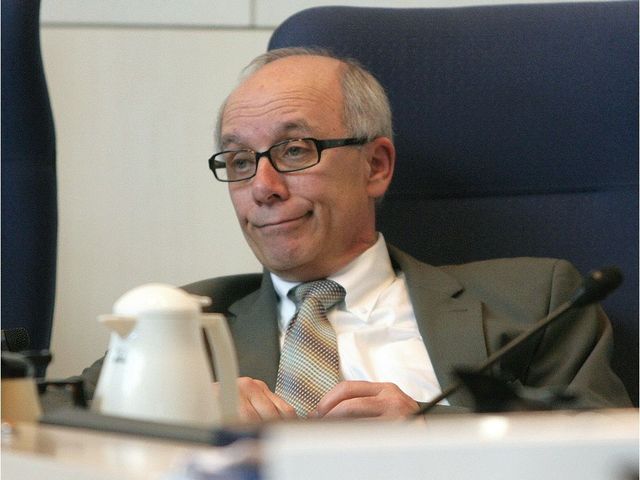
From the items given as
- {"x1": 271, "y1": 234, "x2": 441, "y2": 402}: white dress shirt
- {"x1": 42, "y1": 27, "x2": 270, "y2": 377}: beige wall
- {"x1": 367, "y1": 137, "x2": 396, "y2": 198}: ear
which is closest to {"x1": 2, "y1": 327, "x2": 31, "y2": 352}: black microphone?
{"x1": 271, "y1": 234, "x2": 441, "y2": 402}: white dress shirt

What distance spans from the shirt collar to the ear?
0.09m

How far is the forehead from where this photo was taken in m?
1.82

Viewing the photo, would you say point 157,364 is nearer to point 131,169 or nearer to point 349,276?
point 349,276

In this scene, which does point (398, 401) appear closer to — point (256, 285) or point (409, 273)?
point (409, 273)

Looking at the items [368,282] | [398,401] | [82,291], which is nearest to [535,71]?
[368,282]

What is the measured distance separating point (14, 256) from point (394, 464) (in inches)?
54.7

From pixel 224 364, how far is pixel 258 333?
840mm

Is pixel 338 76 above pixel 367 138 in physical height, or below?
above

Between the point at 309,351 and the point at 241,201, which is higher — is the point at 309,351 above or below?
below

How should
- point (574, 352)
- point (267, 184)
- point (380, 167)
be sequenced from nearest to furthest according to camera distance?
point (574, 352) → point (267, 184) → point (380, 167)

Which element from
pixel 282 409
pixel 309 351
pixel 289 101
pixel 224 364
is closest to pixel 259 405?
pixel 282 409

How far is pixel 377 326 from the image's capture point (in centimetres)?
176

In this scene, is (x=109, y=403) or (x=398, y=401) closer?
(x=109, y=403)

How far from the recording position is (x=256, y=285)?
6.49 feet
